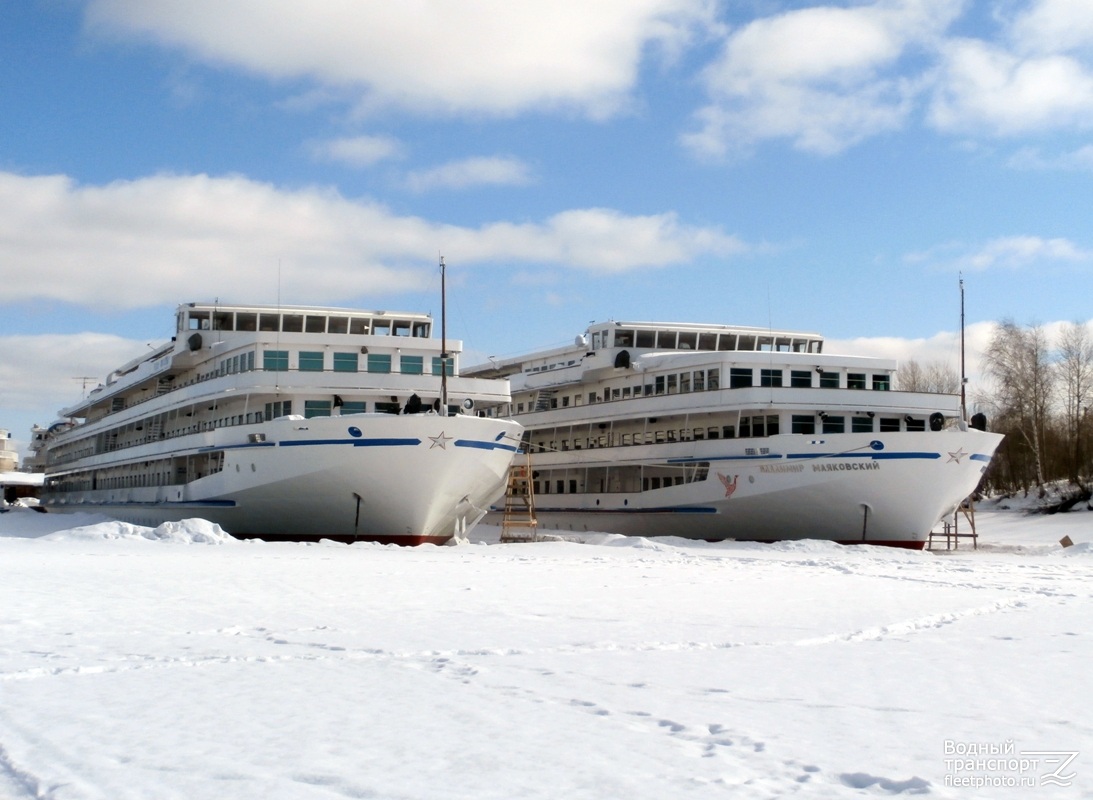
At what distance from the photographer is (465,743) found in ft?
23.3

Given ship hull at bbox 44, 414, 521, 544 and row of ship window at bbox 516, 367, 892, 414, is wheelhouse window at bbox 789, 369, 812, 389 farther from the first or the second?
ship hull at bbox 44, 414, 521, 544

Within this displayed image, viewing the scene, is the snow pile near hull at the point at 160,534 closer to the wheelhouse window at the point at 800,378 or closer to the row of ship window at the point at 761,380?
the row of ship window at the point at 761,380

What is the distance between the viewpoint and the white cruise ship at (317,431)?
29562 mm

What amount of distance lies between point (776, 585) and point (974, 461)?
16169 mm

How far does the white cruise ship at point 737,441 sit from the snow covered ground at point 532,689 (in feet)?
45.4

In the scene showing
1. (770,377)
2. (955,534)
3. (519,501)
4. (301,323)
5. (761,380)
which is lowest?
(955,534)

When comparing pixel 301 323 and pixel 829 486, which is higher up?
pixel 301 323

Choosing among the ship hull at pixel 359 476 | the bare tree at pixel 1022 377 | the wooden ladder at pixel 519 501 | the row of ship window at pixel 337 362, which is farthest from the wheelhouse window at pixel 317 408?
the bare tree at pixel 1022 377

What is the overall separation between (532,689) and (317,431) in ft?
70.7

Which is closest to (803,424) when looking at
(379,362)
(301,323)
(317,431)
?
(379,362)

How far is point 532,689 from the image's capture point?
8.84 m

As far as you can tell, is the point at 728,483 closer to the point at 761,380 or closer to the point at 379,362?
the point at 761,380

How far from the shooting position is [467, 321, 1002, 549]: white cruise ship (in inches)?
1264

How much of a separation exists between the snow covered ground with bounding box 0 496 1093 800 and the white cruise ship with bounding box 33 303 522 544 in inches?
448
